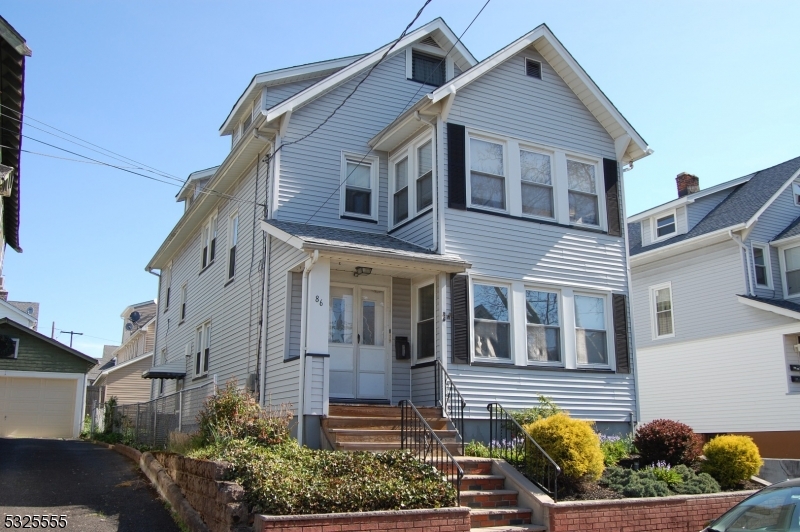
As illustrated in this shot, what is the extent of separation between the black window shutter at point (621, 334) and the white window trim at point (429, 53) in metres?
6.76

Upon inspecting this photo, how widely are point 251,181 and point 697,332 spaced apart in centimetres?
1470

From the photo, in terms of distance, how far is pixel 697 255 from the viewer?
2375 centimetres

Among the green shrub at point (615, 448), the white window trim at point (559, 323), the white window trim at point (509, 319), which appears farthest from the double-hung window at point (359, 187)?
the green shrub at point (615, 448)

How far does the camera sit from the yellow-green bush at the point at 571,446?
35.4ft

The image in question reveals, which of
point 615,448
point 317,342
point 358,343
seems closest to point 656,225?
point 615,448

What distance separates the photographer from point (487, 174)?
15.2m

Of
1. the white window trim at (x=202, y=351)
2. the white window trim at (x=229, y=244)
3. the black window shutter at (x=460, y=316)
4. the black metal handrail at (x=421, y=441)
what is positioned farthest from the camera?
the white window trim at (x=202, y=351)

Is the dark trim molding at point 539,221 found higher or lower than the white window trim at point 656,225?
lower

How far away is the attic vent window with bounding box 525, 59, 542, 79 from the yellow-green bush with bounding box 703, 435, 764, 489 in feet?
27.6

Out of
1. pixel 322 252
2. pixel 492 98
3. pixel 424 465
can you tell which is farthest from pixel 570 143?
pixel 424 465

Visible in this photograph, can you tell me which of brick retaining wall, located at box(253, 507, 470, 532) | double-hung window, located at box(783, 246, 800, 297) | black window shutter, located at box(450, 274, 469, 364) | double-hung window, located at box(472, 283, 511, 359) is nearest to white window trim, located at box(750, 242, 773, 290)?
double-hung window, located at box(783, 246, 800, 297)

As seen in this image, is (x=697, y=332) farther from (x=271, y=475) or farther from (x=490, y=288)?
(x=271, y=475)

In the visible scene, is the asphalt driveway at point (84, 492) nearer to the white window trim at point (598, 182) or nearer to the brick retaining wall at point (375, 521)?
the brick retaining wall at point (375, 521)

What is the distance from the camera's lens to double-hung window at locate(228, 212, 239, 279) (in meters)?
18.4
